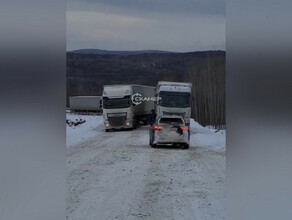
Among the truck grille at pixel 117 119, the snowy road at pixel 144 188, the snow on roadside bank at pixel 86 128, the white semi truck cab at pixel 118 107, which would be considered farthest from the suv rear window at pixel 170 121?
the truck grille at pixel 117 119

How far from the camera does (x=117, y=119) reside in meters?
17.6

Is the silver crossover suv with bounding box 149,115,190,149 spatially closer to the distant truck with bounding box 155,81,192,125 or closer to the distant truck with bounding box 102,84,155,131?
the distant truck with bounding box 155,81,192,125

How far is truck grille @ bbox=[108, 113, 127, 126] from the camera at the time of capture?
1748cm

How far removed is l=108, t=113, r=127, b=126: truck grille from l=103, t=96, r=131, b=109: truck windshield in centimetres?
33

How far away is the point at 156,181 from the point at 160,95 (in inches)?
370

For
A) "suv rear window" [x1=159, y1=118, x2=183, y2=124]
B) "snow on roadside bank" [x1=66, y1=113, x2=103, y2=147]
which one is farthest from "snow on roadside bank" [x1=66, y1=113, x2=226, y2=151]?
"suv rear window" [x1=159, y1=118, x2=183, y2=124]

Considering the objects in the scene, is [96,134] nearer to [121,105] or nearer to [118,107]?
[118,107]

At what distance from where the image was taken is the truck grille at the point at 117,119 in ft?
57.4

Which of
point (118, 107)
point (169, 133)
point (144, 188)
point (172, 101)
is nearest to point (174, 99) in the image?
point (172, 101)
